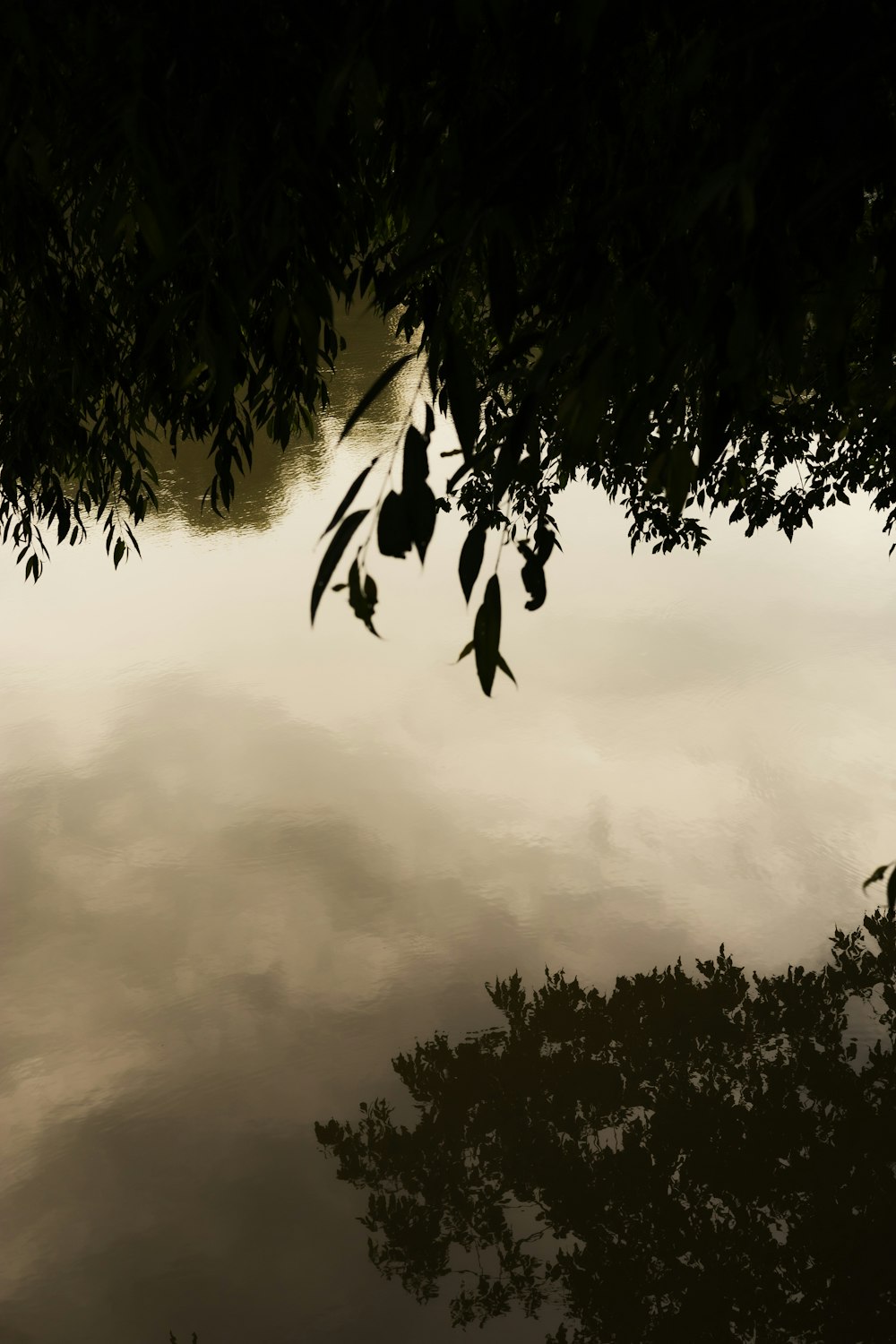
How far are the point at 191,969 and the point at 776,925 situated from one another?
7.58 ft

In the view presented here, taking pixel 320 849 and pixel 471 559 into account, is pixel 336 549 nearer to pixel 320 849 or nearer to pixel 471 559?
pixel 471 559

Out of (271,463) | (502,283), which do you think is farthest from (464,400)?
(271,463)

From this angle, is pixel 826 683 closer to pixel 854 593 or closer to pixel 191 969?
pixel 854 593

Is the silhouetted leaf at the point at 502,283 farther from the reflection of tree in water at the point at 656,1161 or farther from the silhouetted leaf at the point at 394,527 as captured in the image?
the reflection of tree in water at the point at 656,1161

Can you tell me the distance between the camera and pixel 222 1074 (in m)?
3.89

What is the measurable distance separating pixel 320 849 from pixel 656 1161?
2.10 m

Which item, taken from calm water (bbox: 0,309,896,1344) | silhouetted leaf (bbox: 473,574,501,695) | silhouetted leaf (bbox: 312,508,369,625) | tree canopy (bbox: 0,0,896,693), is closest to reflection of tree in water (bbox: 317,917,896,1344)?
calm water (bbox: 0,309,896,1344)

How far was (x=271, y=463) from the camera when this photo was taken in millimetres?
10469

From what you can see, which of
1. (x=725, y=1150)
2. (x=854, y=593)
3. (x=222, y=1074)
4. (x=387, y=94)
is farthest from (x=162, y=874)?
(x=854, y=593)

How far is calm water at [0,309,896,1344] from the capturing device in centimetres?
338

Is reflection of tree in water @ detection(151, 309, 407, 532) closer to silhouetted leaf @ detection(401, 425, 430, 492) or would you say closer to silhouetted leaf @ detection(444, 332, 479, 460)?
silhouetted leaf @ detection(444, 332, 479, 460)

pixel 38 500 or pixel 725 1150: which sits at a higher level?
pixel 38 500

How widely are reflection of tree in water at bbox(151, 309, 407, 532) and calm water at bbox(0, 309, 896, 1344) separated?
1075mm

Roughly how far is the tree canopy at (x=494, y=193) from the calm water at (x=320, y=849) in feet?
7.15
